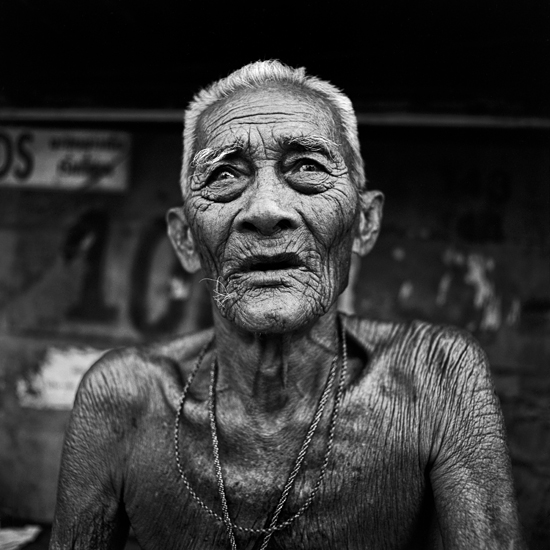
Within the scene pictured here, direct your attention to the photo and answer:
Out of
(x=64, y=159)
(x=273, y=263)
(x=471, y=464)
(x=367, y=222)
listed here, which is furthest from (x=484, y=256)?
(x=64, y=159)

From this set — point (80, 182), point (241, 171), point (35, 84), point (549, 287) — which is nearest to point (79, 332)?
point (80, 182)

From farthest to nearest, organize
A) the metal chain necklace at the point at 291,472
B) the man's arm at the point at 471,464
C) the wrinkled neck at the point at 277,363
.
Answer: the wrinkled neck at the point at 277,363, the metal chain necklace at the point at 291,472, the man's arm at the point at 471,464

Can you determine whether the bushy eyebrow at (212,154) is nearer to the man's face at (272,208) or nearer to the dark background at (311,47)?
→ the man's face at (272,208)

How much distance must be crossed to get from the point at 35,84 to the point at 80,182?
1.97 feet

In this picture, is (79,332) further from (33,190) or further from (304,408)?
(304,408)

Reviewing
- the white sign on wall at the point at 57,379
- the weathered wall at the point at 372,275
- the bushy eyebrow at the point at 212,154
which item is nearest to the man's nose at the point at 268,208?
the bushy eyebrow at the point at 212,154

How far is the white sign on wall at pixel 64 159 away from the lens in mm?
3580

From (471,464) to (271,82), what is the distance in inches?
52.5

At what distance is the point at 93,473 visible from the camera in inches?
82.2

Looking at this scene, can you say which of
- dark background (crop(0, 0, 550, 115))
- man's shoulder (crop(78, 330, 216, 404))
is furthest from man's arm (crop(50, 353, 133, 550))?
dark background (crop(0, 0, 550, 115))

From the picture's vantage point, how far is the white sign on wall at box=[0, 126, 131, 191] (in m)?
3.58

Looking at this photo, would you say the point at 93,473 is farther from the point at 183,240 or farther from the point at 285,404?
the point at 183,240

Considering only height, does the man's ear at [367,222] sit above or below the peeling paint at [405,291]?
above

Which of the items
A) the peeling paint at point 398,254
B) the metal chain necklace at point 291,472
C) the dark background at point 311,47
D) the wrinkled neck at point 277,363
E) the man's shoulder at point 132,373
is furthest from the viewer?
the peeling paint at point 398,254
